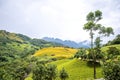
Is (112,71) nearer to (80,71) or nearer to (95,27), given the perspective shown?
(95,27)

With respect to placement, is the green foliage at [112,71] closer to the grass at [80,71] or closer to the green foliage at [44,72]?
the green foliage at [44,72]

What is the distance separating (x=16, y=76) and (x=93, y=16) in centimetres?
6743

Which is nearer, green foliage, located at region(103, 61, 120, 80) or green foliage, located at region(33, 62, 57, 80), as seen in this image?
green foliage, located at region(103, 61, 120, 80)

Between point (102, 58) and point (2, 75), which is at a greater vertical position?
point (102, 58)

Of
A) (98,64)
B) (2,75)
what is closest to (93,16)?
(98,64)

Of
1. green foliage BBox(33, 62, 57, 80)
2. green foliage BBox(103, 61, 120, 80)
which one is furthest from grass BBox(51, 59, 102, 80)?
green foliage BBox(103, 61, 120, 80)

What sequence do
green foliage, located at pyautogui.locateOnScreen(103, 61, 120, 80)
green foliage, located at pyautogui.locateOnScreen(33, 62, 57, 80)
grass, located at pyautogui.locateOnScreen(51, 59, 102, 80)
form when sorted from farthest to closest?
grass, located at pyautogui.locateOnScreen(51, 59, 102, 80)
green foliage, located at pyautogui.locateOnScreen(33, 62, 57, 80)
green foliage, located at pyautogui.locateOnScreen(103, 61, 120, 80)

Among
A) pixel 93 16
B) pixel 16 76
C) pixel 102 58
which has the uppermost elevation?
pixel 93 16

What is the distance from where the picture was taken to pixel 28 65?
552 ft

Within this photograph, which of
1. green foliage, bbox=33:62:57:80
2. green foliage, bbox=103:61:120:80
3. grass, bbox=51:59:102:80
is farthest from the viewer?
grass, bbox=51:59:102:80

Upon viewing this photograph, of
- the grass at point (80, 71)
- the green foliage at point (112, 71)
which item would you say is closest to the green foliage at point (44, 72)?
the grass at point (80, 71)

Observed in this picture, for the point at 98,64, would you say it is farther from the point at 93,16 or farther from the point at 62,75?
the point at 93,16

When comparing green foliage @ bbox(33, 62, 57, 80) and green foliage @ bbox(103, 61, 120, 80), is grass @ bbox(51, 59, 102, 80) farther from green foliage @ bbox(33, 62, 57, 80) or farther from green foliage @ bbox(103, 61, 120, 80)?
green foliage @ bbox(103, 61, 120, 80)

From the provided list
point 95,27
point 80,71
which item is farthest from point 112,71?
point 80,71
